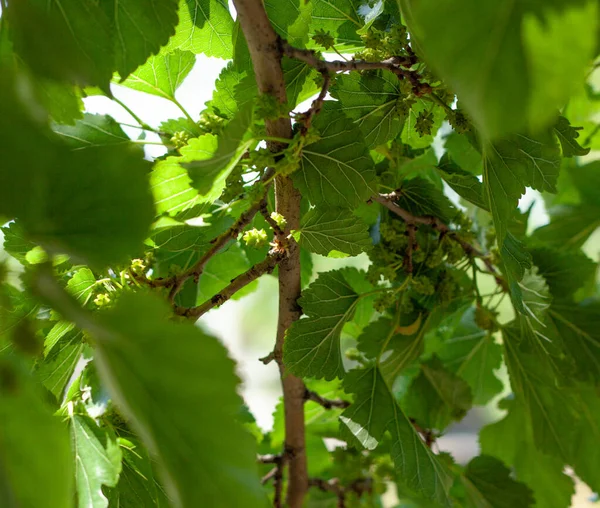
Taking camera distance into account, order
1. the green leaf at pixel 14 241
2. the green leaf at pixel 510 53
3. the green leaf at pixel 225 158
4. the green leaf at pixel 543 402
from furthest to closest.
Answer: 1. the green leaf at pixel 543 402
2. the green leaf at pixel 14 241
3. the green leaf at pixel 225 158
4. the green leaf at pixel 510 53

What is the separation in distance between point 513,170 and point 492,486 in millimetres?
294

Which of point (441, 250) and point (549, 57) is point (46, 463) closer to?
point (549, 57)

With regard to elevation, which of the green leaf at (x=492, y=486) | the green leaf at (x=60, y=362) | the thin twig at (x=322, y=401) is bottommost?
the green leaf at (x=492, y=486)

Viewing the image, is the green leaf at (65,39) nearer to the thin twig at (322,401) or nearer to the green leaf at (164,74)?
the green leaf at (164,74)

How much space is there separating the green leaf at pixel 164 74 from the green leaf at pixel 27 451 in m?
0.27

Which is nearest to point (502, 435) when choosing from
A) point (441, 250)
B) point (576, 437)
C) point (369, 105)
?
point (576, 437)

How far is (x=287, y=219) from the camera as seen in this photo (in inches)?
13.9

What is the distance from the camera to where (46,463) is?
0.16 meters

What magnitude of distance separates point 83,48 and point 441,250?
11.0 inches

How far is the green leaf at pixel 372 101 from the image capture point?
35cm

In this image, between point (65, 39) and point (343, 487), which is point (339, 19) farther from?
point (343, 487)

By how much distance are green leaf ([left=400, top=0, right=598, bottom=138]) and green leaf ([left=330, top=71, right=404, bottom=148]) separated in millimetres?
202

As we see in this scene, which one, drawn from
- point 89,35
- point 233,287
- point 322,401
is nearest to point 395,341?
point 322,401

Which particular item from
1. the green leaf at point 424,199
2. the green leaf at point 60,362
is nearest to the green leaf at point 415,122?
the green leaf at point 424,199
